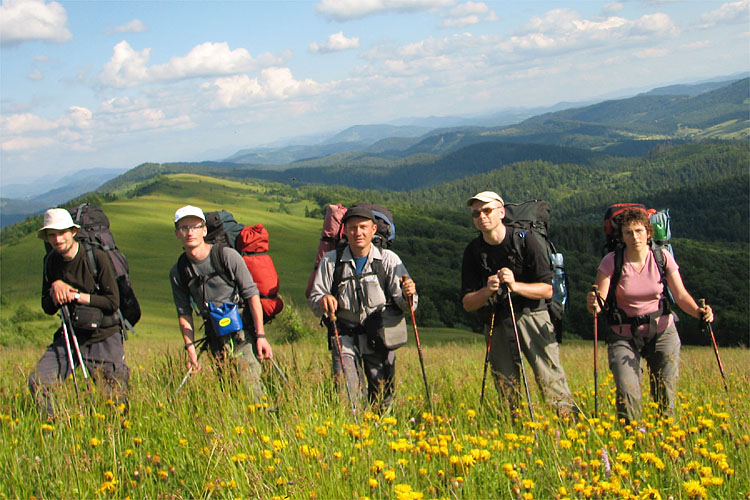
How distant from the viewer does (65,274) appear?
488 centimetres

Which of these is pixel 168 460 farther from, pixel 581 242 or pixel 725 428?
pixel 581 242

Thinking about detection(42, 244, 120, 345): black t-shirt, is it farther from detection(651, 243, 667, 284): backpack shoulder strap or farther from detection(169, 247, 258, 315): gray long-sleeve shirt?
detection(651, 243, 667, 284): backpack shoulder strap

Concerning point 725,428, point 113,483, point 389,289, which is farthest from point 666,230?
point 113,483

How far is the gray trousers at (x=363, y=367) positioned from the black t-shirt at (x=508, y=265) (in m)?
0.95

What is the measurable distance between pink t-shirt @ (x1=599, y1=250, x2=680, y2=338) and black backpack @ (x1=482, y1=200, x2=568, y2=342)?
0.44 metres

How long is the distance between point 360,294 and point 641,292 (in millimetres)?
2312

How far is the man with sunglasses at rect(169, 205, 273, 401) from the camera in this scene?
4.99m

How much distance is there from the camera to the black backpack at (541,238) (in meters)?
4.86

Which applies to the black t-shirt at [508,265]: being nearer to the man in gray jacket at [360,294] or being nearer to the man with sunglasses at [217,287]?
the man in gray jacket at [360,294]

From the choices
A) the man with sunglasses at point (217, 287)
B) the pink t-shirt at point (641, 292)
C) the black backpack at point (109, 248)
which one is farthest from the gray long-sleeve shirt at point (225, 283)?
the pink t-shirt at point (641, 292)

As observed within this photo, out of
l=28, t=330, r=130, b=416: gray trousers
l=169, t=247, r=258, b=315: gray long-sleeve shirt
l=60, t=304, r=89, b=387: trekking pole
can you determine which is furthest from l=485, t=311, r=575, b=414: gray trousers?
l=60, t=304, r=89, b=387: trekking pole

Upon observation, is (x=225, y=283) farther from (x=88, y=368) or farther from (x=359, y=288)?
(x=88, y=368)

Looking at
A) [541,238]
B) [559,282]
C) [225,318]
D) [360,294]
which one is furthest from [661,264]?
[225,318]

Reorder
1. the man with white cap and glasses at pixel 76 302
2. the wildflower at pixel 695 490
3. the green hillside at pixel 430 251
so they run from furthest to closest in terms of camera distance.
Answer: the green hillside at pixel 430 251 < the man with white cap and glasses at pixel 76 302 < the wildflower at pixel 695 490
